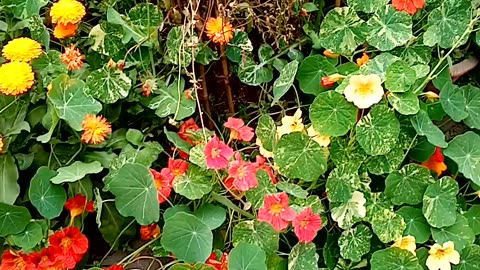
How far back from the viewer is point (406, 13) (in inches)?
Result: 55.9

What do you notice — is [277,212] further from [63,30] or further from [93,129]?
[63,30]

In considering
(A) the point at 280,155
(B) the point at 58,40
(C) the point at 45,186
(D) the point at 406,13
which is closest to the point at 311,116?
(A) the point at 280,155

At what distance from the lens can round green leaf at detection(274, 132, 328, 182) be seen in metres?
1.30

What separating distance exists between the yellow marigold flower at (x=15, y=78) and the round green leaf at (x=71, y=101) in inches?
2.0

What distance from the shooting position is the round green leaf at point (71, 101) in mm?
1296

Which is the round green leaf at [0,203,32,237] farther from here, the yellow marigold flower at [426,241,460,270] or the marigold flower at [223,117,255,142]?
the yellow marigold flower at [426,241,460,270]

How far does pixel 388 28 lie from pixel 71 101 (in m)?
0.64

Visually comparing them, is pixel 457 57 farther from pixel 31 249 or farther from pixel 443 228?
pixel 31 249

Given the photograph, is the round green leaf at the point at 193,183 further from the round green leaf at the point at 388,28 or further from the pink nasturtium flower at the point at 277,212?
the round green leaf at the point at 388,28

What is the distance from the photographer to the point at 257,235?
130cm

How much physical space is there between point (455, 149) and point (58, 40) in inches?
34.7

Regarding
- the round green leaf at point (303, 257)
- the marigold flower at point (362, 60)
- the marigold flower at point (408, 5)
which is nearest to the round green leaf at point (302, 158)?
the round green leaf at point (303, 257)

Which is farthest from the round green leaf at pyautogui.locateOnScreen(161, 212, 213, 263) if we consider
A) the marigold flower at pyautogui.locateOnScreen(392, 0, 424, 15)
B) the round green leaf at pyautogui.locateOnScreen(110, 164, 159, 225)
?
the marigold flower at pyautogui.locateOnScreen(392, 0, 424, 15)

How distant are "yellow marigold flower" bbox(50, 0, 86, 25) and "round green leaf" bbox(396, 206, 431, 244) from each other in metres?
0.74
